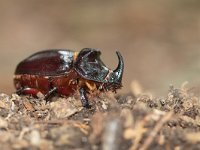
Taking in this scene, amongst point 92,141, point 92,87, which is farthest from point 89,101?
point 92,141

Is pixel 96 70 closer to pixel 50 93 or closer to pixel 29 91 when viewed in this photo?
pixel 50 93

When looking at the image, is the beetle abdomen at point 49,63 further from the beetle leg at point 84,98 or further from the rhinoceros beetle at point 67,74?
the beetle leg at point 84,98

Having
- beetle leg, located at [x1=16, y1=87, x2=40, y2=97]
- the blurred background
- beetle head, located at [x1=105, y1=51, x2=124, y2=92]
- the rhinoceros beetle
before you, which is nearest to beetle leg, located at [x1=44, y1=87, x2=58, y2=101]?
the rhinoceros beetle

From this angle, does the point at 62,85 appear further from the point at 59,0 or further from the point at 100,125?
the point at 59,0

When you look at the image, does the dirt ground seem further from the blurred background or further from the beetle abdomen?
the blurred background

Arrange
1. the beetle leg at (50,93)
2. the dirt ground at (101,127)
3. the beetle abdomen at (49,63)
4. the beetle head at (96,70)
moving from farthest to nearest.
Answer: the beetle abdomen at (49,63) < the beetle head at (96,70) < the beetle leg at (50,93) < the dirt ground at (101,127)

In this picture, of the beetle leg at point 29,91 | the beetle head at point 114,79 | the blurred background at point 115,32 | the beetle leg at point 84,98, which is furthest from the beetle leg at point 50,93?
the blurred background at point 115,32

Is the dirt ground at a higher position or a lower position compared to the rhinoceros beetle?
lower
